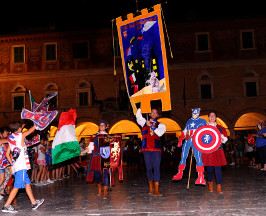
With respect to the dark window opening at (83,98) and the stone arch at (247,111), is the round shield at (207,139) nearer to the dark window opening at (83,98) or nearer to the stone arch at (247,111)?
the stone arch at (247,111)

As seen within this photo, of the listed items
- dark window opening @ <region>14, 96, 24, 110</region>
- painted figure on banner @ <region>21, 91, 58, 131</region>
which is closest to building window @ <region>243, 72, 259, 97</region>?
dark window opening @ <region>14, 96, 24, 110</region>

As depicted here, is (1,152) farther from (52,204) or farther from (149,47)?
(149,47)

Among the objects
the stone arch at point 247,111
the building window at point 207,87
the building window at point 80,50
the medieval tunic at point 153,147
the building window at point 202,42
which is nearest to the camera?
the medieval tunic at point 153,147

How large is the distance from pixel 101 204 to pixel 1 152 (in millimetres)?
3168

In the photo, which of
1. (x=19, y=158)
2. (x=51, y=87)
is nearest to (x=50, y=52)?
(x=51, y=87)

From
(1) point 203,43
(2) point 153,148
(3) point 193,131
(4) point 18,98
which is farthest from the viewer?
(4) point 18,98

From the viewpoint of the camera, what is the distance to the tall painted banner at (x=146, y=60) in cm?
823

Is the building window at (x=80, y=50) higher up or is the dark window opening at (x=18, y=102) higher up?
the building window at (x=80, y=50)

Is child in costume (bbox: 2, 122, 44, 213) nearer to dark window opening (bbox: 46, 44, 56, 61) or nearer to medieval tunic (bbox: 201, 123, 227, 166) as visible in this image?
medieval tunic (bbox: 201, 123, 227, 166)

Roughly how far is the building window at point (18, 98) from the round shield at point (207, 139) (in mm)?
22749

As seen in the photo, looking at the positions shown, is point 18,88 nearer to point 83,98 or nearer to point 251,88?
point 83,98

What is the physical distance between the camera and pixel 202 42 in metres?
27.2

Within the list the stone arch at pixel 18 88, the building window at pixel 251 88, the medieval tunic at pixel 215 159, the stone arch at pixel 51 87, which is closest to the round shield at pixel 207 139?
the medieval tunic at pixel 215 159

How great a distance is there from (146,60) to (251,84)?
787 inches
